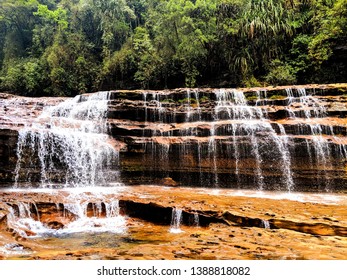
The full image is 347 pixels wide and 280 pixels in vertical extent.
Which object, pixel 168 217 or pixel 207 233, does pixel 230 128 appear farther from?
pixel 207 233

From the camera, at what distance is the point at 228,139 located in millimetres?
12586

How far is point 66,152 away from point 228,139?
24.5 ft

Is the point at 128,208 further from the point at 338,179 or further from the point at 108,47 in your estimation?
the point at 108,47

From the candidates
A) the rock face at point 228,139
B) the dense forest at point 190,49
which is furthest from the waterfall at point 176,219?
the dense forest at point 190,49

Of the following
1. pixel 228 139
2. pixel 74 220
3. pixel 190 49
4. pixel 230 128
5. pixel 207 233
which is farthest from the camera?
pixel 190 49

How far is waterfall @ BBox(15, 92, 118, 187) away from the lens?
1166 centimetres

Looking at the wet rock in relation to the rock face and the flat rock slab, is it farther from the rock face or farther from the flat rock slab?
the flat rock slab

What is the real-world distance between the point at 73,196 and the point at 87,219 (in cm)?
135

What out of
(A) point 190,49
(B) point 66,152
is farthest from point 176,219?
(A) point 190,49

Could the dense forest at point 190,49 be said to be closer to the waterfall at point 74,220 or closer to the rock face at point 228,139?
the rock face at point 228,139

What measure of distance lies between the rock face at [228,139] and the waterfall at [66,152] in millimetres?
→ 174

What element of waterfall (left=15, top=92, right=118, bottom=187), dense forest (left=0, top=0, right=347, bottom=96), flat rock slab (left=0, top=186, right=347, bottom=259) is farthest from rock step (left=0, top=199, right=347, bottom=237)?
dense forest (left=0, top=0, right=347, bottom=96)

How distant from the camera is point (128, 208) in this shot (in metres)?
8.46

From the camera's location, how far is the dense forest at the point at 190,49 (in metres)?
19.4
